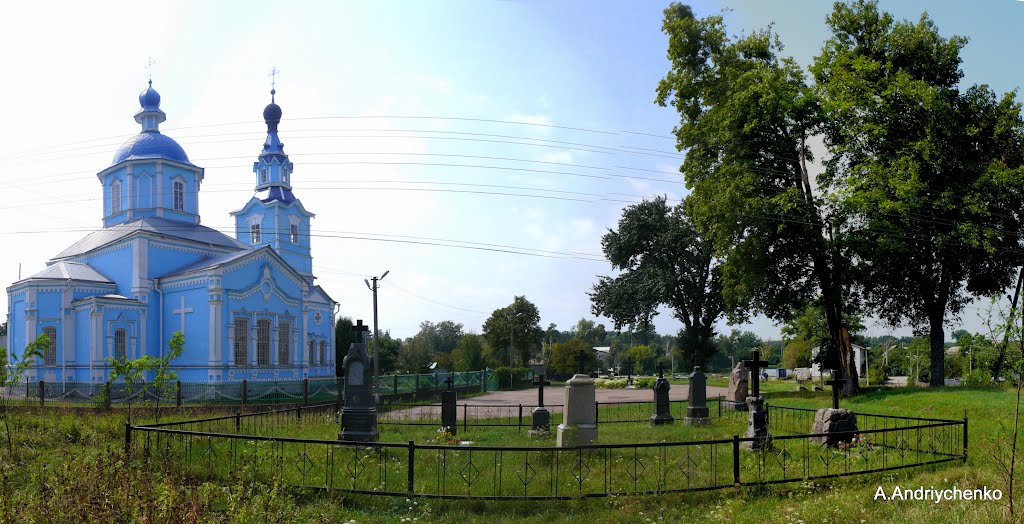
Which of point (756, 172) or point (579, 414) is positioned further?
point (756, 172)

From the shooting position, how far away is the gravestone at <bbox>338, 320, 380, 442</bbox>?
1312 cm

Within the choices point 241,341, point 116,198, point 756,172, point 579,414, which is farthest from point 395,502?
point 116,198

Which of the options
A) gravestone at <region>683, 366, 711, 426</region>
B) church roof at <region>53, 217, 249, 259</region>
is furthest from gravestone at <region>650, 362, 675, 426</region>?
church roof at <region>53, 217, 249, 259</region>

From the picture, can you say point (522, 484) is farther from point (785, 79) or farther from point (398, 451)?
point (785, 79)

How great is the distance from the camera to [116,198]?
37906mm

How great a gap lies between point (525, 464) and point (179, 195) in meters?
34.9

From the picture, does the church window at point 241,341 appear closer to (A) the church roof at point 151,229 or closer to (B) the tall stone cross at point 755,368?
(A) the church roof at point 151,229

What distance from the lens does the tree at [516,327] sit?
2203 inches

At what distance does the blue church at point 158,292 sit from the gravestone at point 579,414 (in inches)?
942

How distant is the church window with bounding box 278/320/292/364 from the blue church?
0.05 metres

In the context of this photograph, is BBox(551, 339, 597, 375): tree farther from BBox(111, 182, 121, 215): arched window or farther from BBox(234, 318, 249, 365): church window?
BBox(111, 182, 121, 215): arched window

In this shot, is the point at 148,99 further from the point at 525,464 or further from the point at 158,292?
the point at 525,464

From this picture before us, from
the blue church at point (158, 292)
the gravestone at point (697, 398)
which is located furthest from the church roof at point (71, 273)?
the gravestone at point (697, 398)

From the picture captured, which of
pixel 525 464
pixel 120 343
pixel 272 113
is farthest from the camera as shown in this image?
pixel 272 113
